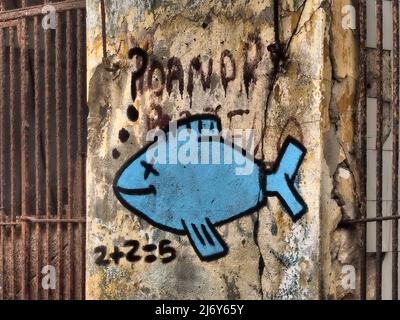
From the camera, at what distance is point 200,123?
4539 millimetres

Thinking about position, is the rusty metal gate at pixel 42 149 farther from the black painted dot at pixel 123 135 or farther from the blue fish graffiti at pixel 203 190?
the blue fish graffiti at pixel 203 190

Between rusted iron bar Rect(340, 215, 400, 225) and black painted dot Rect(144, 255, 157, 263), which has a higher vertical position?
rusted iron bar Rect(340, 215, 400, 225)

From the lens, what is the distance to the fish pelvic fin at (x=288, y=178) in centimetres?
412

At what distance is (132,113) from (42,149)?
3.78ft

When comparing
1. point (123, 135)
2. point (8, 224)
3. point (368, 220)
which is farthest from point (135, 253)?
point (368, 220)

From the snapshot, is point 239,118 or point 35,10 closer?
point 239,118

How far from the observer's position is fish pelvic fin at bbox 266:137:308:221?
412cm

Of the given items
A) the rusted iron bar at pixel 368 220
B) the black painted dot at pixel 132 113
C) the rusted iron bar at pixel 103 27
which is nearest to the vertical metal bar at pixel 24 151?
the rusted iron bar at pixel 103 27

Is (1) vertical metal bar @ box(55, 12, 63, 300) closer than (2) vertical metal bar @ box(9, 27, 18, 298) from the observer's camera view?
Yes

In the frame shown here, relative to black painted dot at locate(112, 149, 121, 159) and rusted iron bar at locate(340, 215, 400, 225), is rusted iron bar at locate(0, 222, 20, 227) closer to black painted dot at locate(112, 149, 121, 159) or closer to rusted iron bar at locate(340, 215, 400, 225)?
black painted dot at locate(112, 149, 121, 159)

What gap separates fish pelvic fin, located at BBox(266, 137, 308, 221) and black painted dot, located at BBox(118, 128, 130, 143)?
1.04 metres

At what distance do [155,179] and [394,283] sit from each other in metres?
1.58

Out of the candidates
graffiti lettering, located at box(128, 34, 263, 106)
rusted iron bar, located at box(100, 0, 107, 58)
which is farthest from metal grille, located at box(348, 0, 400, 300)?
rusted iron bar, located at box(100, 0, 107, 58)

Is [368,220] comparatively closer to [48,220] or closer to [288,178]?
[288,178]
